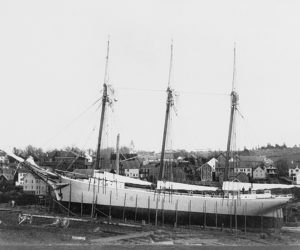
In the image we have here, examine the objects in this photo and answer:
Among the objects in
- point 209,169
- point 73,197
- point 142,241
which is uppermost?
point 209,169

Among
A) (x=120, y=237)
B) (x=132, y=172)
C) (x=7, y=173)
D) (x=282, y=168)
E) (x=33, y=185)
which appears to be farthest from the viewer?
(x=282, y=168)

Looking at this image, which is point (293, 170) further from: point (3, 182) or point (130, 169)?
point (3, 182)

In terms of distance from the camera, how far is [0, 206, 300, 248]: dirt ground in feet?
111

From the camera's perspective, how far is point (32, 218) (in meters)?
43.7

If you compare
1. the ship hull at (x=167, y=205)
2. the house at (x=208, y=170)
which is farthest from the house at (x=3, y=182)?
the ship hull at (x=167, y=205)

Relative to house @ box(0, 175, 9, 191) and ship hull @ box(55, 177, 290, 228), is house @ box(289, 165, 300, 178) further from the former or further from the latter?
house @ box(0, 175, 9, 191)

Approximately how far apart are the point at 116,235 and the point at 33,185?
49437 millimetres

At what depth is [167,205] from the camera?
50.0m

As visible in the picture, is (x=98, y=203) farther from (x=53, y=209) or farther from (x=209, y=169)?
(x=209, y=169)

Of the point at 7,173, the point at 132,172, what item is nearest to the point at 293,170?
the point at 132,172

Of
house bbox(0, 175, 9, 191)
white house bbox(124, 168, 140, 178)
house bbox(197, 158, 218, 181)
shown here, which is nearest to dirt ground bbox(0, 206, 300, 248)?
house bbox(0, 175, 9, 191)

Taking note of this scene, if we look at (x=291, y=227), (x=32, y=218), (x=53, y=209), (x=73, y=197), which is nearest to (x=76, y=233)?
(x=32, y=218)

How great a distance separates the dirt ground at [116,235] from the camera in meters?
34.0

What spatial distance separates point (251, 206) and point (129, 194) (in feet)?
44.9
